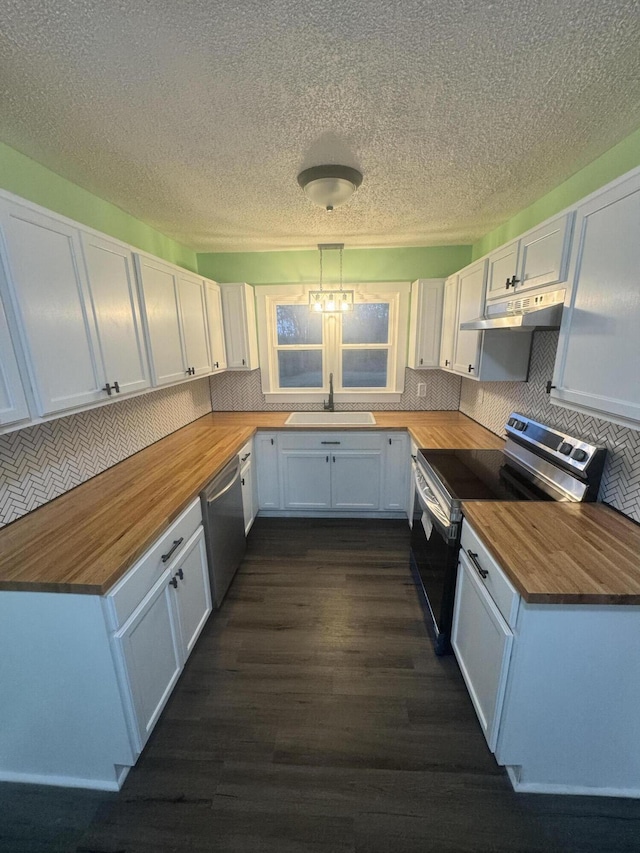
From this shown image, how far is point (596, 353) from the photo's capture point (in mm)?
1216

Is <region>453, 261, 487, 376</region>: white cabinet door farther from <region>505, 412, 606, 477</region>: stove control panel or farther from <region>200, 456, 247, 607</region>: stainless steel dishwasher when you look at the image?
<region>200, 456, 247, 607</region>: stainless steel dishwasher

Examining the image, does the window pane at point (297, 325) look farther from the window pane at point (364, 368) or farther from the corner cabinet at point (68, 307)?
the corner cabinet at point (68, 307)

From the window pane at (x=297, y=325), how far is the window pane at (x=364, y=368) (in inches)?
14.6

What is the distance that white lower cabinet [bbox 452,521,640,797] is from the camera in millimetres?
1042

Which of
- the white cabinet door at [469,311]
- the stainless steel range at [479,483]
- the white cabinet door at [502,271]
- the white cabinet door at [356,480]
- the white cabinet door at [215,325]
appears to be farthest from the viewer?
the white cabinet door at [356,480]

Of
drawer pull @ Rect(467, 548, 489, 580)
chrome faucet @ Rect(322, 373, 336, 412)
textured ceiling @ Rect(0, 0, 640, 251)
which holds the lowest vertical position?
drawer pull @ Rect(467, 548, 489, 580)

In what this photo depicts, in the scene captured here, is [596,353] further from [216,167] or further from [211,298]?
[211,298]

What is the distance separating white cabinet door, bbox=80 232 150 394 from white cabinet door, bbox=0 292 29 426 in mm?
413

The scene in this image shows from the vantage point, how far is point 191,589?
169 centimetres

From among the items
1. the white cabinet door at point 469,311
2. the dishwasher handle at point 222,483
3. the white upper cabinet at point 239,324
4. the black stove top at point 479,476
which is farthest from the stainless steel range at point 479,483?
the white upper cabinet at point 239,324

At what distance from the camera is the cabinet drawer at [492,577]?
3.59 feet

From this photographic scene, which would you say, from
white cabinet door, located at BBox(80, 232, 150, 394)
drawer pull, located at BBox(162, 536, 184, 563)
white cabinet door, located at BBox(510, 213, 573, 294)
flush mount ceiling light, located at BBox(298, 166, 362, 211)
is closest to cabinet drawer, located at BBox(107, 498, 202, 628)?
drawer pull, located at BBox(162, 536, 184, 563)

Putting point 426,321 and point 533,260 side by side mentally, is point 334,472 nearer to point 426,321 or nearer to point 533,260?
point 426,321

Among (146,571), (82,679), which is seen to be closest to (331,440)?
(146,571)
